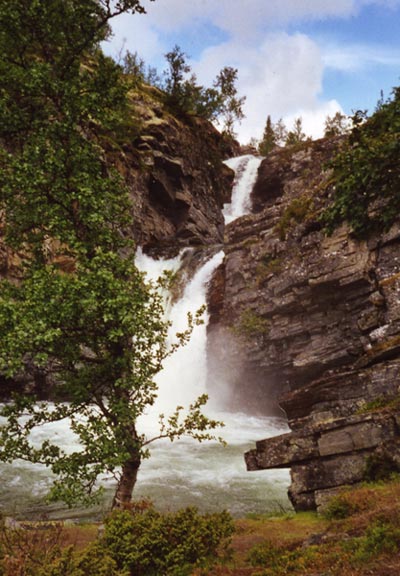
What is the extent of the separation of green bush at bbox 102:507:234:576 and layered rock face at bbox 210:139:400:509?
4.36 meters

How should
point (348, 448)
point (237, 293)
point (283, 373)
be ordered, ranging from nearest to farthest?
point (348, 448) → point (283, 373) → point (237, 293)

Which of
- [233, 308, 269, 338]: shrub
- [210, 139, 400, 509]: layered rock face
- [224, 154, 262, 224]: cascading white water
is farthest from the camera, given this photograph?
[224, 154, 262, 224]: cascading white water

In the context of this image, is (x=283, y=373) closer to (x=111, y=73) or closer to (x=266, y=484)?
(x=266, y=484)

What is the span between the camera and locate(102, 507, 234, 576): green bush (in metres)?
7.62

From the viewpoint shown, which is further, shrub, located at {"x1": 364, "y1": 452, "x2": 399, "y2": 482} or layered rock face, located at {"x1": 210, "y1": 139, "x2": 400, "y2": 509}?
layered rock face, located at {"x1": 210, "y1": 139, "x2": 400, "y2": 509}

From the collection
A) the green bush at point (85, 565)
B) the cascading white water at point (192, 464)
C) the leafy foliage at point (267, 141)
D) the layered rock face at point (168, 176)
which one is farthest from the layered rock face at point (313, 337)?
the leafy foliage at point (267, 141)

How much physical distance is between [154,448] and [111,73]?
1743 cm

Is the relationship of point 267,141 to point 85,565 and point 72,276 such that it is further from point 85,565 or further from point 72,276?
point 85,565

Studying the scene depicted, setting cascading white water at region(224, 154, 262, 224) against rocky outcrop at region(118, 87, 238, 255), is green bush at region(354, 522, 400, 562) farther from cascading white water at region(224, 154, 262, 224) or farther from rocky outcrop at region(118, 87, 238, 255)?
cascading white water at region(224, 154, 262, 224)

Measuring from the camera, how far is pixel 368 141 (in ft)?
28.3

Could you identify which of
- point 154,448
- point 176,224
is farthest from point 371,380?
point 176,224

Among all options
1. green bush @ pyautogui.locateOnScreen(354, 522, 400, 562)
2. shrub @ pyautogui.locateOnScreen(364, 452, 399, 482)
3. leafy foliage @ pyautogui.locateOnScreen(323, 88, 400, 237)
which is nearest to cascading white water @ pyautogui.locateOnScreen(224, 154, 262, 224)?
shrub @ pyautogui.locateOnScreen(364, 452, 399, 482)

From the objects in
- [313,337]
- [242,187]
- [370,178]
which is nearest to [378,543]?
[370,178]

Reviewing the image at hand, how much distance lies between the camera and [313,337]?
2703 cm
